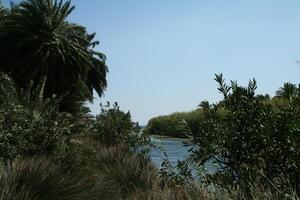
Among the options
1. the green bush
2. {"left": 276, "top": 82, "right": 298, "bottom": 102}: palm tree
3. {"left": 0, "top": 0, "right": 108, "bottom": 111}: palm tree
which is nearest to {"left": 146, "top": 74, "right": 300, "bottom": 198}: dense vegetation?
{"left": 276, "top": 82, "right": 298, "bottom": 102}: palm tree

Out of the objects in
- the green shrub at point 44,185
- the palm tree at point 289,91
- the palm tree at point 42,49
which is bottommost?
the green shrub at point 44,185

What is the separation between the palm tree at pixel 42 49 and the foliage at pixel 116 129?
14.4 meters

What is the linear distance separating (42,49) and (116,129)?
59.9ft

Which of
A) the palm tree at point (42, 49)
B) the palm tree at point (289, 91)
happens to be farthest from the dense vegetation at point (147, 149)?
the palm tree at point (42, 49)

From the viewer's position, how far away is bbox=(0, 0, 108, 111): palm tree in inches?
1518

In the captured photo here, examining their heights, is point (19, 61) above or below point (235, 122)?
above

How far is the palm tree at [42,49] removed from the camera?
127 ft

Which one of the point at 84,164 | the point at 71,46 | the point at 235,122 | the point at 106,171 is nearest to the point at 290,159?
the point at 235,122

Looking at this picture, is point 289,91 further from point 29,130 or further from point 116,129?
point 116,129

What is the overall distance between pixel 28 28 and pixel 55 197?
32.9m

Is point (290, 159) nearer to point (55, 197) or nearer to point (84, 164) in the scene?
point (55, 197)

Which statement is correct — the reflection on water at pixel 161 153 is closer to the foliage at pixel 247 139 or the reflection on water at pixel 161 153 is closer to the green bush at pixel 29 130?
the foliage at pixel 247 139

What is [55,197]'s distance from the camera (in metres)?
7.89

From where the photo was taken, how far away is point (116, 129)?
906 inches
